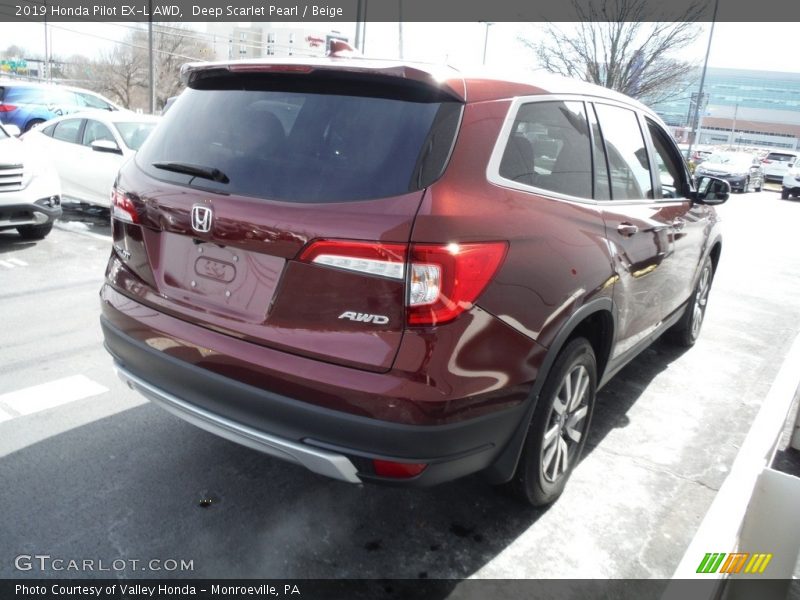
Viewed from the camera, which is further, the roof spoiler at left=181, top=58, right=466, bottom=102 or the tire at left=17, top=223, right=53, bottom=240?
the tire at left=17, top=223, right=53, bottom=240

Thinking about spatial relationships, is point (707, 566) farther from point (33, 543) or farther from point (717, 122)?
point (717, 122)

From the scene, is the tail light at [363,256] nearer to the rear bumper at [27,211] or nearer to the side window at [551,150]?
the side window at [551,150]

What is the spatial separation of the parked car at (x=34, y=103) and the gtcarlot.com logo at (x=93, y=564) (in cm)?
1803

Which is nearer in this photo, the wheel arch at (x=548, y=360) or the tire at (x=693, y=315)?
the wheel arch at (x=548, y=360)

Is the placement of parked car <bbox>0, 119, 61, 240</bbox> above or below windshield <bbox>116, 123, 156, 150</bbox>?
below

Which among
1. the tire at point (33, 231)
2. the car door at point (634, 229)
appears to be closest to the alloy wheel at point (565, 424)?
the car door at point (634, 229)

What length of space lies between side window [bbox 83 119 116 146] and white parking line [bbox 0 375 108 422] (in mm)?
6537

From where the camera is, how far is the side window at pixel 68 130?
32.9 feet

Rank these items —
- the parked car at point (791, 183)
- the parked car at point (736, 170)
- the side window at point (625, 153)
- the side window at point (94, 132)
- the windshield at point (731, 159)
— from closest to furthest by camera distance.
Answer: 1. the side window at point (625, 153)
2. the side window at point (94, 132)
3. the parked car at point (791, 183)
4. the parked car at point (736, 170)
5. the windshield at point (731, 159)

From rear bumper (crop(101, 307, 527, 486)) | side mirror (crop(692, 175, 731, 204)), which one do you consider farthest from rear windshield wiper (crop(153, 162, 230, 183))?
side mirror (crop(692, 175, 731, 204))

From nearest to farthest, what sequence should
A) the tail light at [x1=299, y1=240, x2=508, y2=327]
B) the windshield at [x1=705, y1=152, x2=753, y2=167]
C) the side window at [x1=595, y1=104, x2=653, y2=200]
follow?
the tail light at [x1=299, y1=240, x2=508, y2=327], the side window at [x1=595, y1=104, x2=653, y2=200], the windshield at [x1=705, y1=152, x2=753, y2=167]

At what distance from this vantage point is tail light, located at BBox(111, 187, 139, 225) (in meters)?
2.73

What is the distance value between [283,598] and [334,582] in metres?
0.20

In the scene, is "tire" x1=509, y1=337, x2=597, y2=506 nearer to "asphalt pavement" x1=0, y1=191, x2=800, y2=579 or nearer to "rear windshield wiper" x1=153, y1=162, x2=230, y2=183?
"asphalt pavement" x1=0, y1=191, x2=800, y2=579
